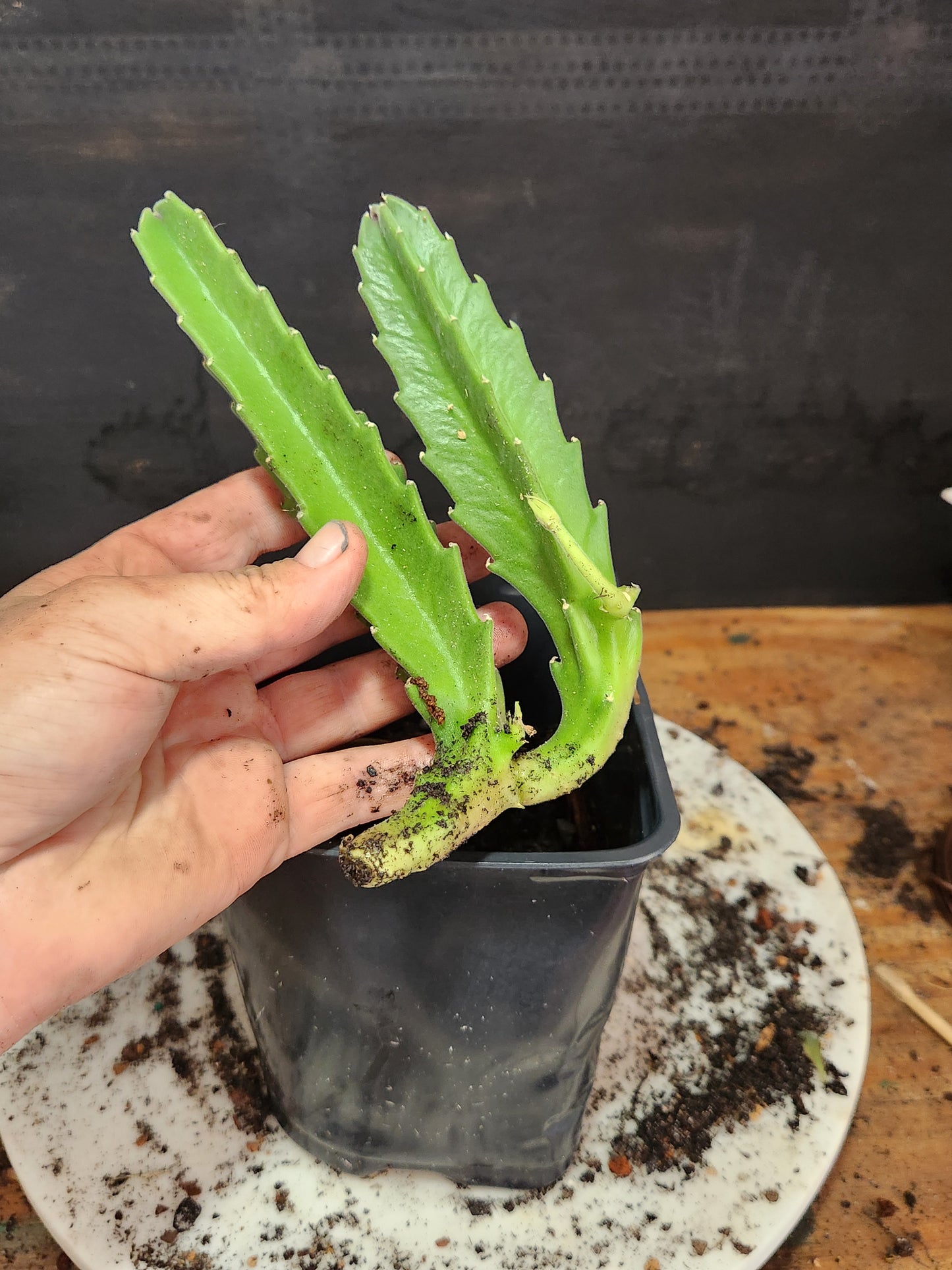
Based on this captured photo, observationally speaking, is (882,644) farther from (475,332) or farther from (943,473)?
(475,332)

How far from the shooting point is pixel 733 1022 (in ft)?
2.25

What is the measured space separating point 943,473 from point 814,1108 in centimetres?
79

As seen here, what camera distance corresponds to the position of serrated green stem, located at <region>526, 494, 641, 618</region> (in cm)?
47

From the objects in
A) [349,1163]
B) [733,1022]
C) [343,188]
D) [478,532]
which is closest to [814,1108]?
→ [733,1022]

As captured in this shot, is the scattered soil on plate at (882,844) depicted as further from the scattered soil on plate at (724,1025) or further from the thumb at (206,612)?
the thumb at (206,612)

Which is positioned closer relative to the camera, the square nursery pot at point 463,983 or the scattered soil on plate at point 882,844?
the square nursery pot at point 463,983

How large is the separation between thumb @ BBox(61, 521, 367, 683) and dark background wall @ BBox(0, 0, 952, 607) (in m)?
0.50

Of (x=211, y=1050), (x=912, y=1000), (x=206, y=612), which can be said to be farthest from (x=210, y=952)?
(x=912, y=1000)

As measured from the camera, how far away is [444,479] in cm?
52

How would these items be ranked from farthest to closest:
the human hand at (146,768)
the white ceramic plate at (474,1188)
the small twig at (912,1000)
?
the small twig at (912,1000), the white ceramic plate at (474,1188), the human hand at (146,768)

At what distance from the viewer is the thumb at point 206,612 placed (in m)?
0.43

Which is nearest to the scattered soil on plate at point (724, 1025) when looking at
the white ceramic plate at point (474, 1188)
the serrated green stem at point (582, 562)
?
the white ceramic plate at point (474, 1188)

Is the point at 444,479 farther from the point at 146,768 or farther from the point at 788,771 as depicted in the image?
the point at 788,771

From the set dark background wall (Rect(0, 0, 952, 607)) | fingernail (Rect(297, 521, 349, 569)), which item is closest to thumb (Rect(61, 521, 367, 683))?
fingernail (Rect(297, 521, 349, 569))
